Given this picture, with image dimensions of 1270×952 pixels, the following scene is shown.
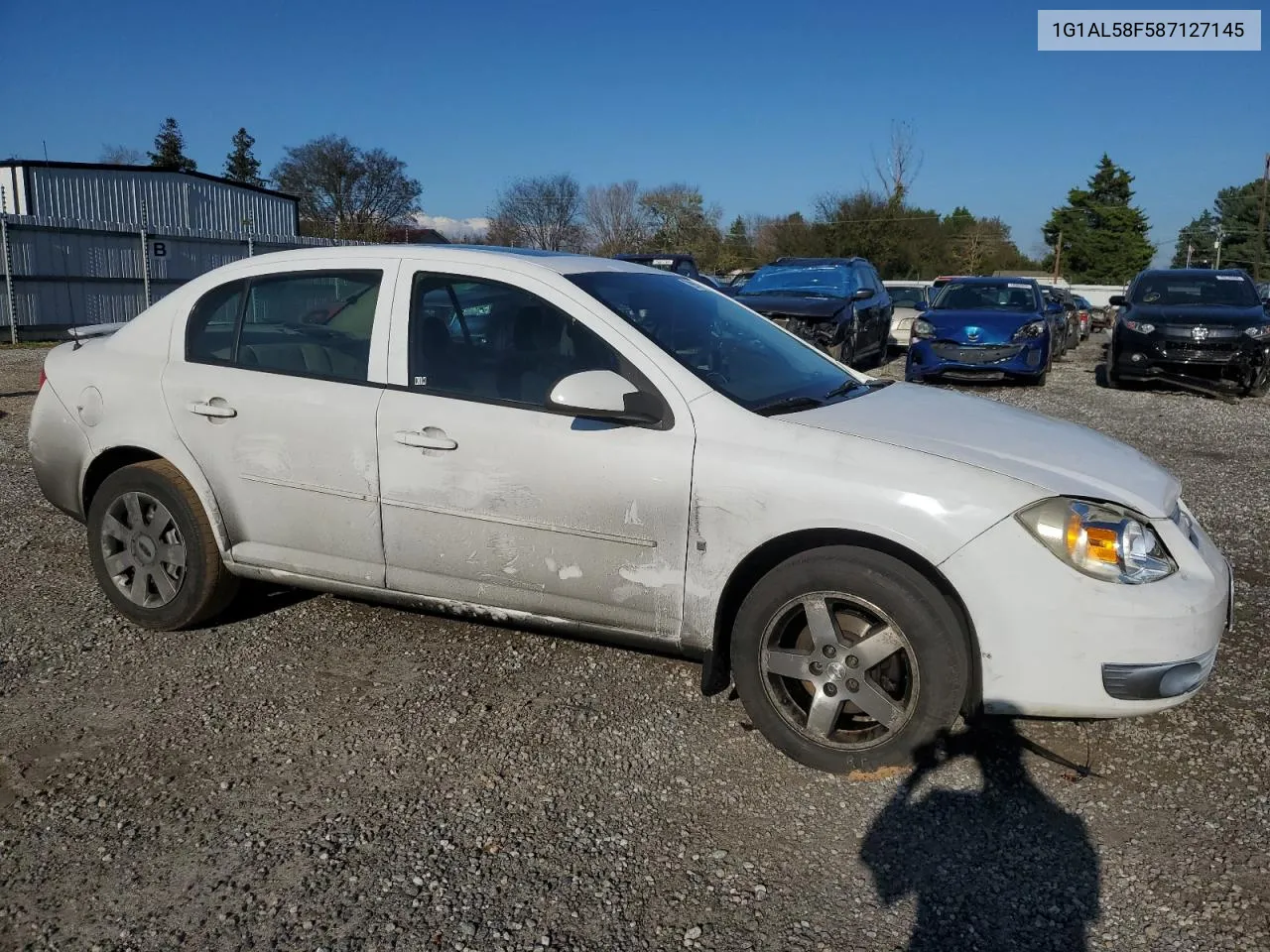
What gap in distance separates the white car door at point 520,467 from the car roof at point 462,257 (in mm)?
78

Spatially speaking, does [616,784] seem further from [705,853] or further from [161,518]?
[161,518]

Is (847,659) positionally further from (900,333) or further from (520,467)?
(900,333)

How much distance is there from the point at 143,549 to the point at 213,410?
76 cm

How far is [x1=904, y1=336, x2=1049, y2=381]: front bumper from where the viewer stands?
13.6 meters

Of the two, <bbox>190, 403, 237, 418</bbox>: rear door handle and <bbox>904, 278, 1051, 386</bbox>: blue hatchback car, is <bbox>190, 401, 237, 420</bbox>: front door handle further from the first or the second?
<bbox>904, 278, 1051, 386</bbox>: blue hatchback car

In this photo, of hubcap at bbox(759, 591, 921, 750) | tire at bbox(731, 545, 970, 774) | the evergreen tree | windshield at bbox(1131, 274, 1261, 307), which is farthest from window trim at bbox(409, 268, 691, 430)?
the evergreen tree

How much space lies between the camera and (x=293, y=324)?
4227mm

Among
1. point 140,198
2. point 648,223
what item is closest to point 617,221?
point 648,223

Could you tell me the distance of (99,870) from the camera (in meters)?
2.79

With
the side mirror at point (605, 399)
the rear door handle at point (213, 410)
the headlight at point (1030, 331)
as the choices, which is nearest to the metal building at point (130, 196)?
the headlight at point (1030, 331)

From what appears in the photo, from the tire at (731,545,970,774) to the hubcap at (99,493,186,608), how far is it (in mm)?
2474

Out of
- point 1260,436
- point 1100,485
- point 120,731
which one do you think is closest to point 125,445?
point 120,731

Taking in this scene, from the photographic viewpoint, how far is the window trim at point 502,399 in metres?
3.51

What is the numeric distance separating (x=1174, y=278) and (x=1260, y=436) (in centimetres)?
478
